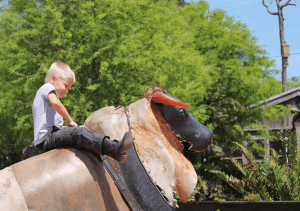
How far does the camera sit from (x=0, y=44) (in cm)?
875

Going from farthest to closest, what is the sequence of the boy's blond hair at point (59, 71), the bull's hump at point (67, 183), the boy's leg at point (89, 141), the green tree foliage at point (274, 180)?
the green tree foliage at point (274, 180) → the boy's blond hair at point (59, 71) → the boy's leg at point (89, 141) → the bull's hump at point (67, 183)

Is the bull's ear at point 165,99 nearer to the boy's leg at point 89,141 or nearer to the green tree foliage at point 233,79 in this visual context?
the boy's leg at point 89,141

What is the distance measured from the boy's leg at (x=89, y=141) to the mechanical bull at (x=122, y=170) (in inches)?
2.8

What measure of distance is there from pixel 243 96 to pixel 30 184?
11.9m

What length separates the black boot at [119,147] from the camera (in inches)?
78.2

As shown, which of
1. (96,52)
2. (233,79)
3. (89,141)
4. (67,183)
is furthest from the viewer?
(233,79)

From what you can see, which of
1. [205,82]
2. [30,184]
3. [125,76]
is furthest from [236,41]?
[30,184]

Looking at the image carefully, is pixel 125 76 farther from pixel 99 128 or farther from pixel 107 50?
pixel 99 128

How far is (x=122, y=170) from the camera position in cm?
224

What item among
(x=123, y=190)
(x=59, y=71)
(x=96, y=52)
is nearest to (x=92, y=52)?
(x=96, y=52)

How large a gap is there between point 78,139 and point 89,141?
8cm

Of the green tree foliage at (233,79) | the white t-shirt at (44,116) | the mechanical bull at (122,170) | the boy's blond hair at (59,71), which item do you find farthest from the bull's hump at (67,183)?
the green tree foliage at (233,79)

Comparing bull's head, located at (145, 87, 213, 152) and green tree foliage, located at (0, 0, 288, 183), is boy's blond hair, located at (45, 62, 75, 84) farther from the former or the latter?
green tree foliage, located at (0, 0, 288, 183)

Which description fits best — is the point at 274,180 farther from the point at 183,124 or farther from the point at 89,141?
the point at 89,141
